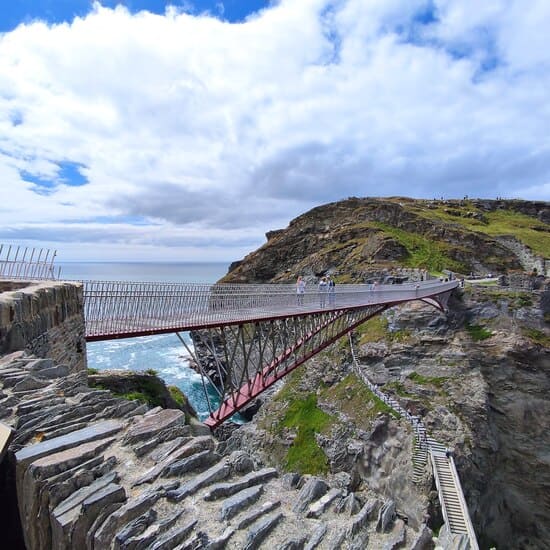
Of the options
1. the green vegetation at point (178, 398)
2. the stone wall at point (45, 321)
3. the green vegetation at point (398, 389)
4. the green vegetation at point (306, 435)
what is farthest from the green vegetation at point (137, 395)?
the green vegetation at point (398, 389)

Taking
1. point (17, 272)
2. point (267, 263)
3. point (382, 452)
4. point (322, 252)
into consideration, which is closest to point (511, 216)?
point (322, 252)

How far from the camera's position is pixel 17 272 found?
44.6 ft

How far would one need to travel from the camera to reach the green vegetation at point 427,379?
26.2 meters

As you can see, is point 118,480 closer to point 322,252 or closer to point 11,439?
point 11,439

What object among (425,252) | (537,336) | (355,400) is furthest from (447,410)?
(425,252)

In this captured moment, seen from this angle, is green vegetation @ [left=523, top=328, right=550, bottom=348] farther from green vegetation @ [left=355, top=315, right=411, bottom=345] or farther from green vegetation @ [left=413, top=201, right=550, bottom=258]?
green vegetation @ [left=413, top=201, right=550, bottom=258]

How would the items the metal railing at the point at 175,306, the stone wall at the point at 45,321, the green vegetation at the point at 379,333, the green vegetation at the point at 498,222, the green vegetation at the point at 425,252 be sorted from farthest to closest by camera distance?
the green vegetation at the point at 498,222 → the green vegetation at the point at 425,252 → the green vegetation at the point at 379,333 → the metal railing at the point at 175,306 → the stone wall at the point at 45,321

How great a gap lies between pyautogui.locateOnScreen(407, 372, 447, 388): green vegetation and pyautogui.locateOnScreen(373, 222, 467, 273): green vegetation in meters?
18.3

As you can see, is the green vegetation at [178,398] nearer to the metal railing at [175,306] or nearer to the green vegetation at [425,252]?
the metal railing at [175,306]

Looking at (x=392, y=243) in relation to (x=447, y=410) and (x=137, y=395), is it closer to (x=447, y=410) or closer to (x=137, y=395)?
(x=447, y=410)

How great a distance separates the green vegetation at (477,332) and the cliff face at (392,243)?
12.4m

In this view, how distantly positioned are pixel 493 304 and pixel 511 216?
45531 millimetres

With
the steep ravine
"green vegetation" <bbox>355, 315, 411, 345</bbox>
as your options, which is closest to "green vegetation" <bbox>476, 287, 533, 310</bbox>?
the steep ravine

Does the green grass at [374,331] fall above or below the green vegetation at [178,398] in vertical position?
above
